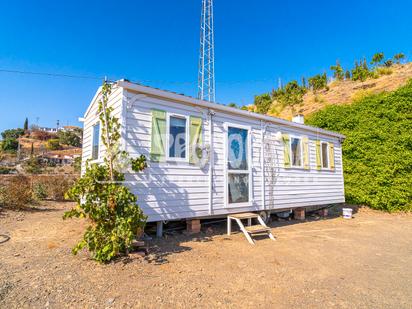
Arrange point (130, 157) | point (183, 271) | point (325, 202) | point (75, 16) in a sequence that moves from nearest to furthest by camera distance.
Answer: point (183, 271)
point (130, 157)
point (325, 202)
point (75, 16)

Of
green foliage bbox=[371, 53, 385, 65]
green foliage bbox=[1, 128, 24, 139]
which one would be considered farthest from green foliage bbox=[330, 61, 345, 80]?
green foliage bbox=[1, 128, 24, 139]

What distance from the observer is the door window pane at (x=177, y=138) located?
504 centimetres

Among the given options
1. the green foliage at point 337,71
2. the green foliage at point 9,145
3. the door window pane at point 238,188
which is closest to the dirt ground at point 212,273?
the door window pane at point 238,188

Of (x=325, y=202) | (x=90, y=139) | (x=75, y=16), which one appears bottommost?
(x=325, y=202)

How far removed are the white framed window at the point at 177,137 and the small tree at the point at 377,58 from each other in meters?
24.0

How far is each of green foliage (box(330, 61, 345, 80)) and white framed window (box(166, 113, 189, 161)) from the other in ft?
79.5

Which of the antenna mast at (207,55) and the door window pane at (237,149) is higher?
the antenna mast at (207,55)

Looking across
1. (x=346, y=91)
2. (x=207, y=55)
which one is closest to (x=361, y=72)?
(x=346, y=91)

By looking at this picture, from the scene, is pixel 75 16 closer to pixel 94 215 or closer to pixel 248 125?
pixel 248 125

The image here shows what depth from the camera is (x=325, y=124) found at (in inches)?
446

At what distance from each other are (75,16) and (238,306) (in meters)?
11.2

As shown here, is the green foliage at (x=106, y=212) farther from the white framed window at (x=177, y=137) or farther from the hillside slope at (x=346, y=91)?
the hillside slope at (x=346, y=91)

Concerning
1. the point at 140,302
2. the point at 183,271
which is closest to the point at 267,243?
the point at 183,271

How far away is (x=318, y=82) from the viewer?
2358 centimetres
